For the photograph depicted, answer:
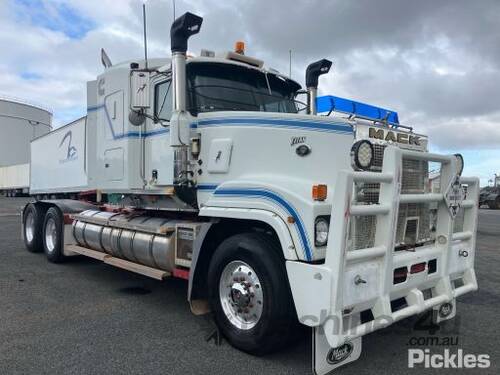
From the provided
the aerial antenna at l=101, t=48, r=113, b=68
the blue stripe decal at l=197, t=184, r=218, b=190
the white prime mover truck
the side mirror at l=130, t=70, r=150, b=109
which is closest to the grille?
the white prime mover truck

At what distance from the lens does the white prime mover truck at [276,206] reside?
370cm

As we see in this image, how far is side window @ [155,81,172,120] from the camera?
5762 mm

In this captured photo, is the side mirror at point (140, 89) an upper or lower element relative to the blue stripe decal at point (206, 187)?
upper

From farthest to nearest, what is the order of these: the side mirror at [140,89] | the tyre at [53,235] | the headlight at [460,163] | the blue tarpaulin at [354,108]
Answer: the tyre at [53,235]
the blue tarpaulin at [354,108]
the side mirror at [140,89]
the headlight at [460,163]

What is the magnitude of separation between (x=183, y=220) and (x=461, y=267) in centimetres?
326

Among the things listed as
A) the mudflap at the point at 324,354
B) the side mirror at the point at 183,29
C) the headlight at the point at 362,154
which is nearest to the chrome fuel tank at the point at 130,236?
the side mirror at the point at 183,29

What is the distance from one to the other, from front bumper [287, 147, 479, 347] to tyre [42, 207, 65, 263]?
594 cm

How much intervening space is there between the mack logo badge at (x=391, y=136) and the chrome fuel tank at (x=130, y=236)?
2.54 meters

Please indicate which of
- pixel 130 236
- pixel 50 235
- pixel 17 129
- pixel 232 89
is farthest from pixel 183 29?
pixel 17 129

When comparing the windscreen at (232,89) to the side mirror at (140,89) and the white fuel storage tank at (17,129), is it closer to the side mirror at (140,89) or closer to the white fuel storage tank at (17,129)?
the side mirror at (140,89)

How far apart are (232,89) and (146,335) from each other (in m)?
2.98

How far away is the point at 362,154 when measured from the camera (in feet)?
12.7

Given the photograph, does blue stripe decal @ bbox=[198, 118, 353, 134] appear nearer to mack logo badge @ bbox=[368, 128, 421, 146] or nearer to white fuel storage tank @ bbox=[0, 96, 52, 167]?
mack logo badge @ bbox=[368, 128, 421, 146]

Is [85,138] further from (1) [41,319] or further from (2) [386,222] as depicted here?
(2) [386,222]
